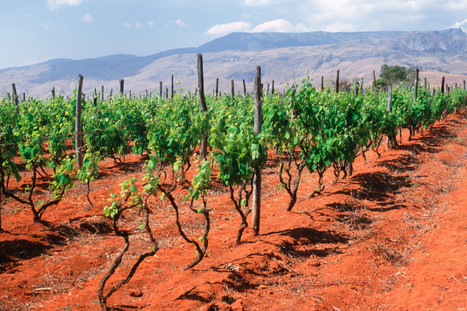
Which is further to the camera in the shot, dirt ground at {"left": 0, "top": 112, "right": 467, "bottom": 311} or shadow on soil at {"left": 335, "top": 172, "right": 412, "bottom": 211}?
shadow on soil at {"left": 335, "top": 172, "right": 412, "bottom": 211}

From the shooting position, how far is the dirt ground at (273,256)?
4309 mm

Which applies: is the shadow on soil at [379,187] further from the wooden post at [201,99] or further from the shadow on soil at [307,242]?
the wooden post at [201,99]

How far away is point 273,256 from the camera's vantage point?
5250 millimetres

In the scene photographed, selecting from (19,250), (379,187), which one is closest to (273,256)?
(19,250)

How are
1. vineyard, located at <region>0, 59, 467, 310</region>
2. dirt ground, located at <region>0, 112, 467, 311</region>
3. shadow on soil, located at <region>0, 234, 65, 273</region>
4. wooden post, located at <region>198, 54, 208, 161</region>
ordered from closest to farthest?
dirt ground, located at <region>0, 112, 467, 311</region>
vineyard, located at <region>0, 59, 467, 310</region>
shadow on soil, located at <region>0, 234, 65, 273</region>
wooden post, located at <region>198, 54, 208, 161</region>

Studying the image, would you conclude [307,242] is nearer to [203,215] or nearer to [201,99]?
[203,215]

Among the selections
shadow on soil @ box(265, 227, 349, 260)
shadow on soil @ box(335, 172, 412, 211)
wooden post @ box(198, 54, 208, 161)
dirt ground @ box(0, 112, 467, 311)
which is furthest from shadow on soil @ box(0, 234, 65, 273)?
shadow on soil @ box(335, 172, 412, 211)

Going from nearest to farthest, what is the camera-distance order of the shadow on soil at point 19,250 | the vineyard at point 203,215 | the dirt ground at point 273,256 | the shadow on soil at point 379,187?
the dirt ground at point 273,256 < the vineyard at point 203,215 < the shadow on soil at point 19,250 < the shadow on soil at point 379,187

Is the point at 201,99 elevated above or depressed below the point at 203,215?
above

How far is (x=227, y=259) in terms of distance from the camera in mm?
5176

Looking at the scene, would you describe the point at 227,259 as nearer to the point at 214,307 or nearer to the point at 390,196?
the point at 214,307

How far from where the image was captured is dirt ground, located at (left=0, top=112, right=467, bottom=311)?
4.31 meters

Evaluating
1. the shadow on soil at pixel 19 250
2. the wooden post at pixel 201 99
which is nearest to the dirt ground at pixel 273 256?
the shadow on soil at pixel 19 250

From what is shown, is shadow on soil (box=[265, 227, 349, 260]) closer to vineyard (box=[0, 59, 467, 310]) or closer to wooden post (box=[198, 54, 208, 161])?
vineyard (box=[0, 59, 467, 310])
